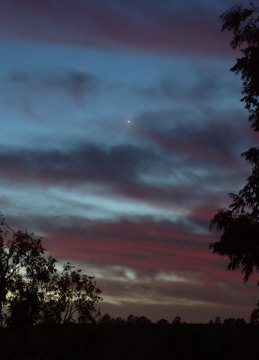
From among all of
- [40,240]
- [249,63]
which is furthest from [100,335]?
[249,63]

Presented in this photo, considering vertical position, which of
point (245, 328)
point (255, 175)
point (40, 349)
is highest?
point (255, 175)

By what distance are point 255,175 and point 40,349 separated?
709 inches

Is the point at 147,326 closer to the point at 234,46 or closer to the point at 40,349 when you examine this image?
the point at 40,349

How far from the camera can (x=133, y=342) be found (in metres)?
40.7

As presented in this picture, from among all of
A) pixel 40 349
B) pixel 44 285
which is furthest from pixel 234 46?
pixel 40 349

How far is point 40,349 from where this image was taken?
3959 centimetres

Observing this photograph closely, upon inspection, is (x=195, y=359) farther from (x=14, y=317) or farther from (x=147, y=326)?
(x=14, y=317)

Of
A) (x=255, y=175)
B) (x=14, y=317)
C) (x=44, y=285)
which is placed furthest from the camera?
(x=44, y=285)

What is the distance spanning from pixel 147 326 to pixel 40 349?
7.04 meters

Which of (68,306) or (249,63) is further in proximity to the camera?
(68,306)

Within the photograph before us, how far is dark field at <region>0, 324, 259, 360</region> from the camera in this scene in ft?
121

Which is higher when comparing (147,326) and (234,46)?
(234,46)

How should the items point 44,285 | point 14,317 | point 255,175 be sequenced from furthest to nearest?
point 44,285
point 14,317
point 255,175

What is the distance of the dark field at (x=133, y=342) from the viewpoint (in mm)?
36781
